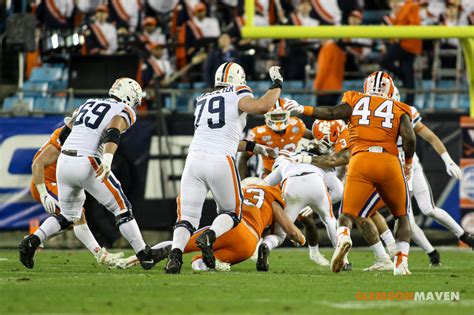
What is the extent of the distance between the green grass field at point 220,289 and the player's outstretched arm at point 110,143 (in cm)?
87

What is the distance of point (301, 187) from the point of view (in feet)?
36.1

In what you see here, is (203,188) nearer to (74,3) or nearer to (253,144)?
(253,144)

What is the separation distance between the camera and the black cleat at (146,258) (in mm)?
9852

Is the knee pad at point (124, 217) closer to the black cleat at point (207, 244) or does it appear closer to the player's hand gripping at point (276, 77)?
the black cleat at point (207, 244)

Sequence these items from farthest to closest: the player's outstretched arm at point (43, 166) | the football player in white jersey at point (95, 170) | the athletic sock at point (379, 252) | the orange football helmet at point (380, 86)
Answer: the athletic sock at point (379, 252) → the player's outstretched arm at point (43, 166) → the orange football helmet at point (380, 86) → the football player in white jersey at point (95, 170)

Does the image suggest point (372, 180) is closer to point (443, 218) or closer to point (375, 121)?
point (375, 121)

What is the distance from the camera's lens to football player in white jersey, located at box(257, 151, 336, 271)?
11000 mm

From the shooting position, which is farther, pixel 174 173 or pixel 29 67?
pixel 29 67

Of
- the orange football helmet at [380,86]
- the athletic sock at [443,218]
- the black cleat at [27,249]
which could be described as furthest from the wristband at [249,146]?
the athletic sock at [443,218]

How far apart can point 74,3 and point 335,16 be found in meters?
4.57

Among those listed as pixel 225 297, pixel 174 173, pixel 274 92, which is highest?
pixel 274 92

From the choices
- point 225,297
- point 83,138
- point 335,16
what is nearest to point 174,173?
point 335,16

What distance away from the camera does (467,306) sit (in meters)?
6.97

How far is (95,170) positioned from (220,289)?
238cm
